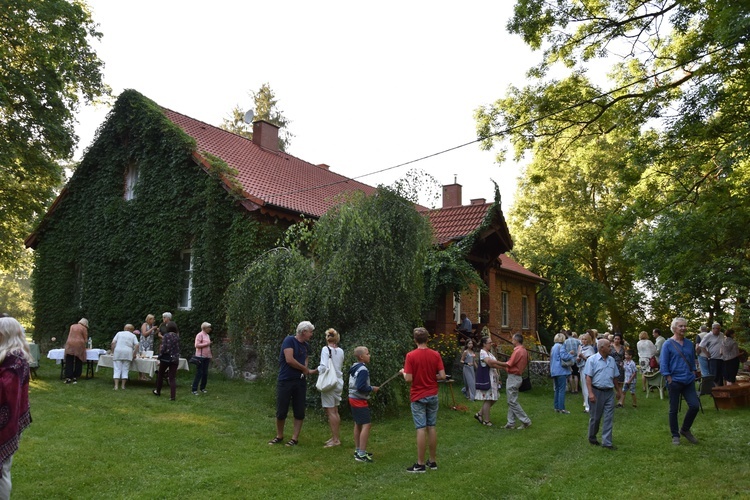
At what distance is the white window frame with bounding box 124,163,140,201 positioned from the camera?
64.4ft

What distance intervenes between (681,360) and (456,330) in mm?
9619

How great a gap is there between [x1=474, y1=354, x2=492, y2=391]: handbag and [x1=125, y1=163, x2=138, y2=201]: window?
551 inches

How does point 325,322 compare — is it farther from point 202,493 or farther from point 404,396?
point 202,493

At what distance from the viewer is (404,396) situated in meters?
11.3

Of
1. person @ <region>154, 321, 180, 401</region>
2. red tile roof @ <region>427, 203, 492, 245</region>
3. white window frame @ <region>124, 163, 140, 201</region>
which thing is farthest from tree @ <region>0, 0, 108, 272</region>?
red tile roof @ <region>427, 203, 492, 245</region>

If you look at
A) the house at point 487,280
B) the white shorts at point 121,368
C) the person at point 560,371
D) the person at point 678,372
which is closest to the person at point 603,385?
the person at point 678,372

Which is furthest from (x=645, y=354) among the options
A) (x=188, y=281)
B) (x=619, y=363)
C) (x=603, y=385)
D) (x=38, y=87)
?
(x=38, y=87)

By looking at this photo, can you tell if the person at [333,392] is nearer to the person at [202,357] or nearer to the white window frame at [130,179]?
the person at [202,357]

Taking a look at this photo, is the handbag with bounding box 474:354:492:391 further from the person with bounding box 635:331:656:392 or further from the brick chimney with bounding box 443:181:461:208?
the brick chimney with bounding box 443:181:461:208

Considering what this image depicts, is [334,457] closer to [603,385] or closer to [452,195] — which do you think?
[603,385]

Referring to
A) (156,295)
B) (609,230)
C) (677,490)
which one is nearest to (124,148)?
(156,295)

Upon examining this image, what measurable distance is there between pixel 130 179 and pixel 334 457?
A: 15341 mm

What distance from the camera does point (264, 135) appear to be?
23328 mm

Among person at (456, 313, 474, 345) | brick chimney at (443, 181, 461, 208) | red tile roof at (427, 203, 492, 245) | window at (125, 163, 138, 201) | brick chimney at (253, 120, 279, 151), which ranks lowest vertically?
person at (456, 313, 474, 345)
